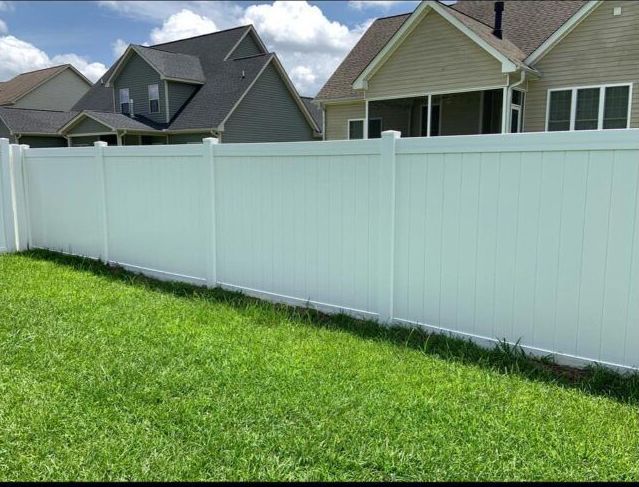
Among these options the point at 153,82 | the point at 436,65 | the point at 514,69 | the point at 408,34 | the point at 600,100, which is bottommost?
the point at 600,100

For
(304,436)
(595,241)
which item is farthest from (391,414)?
(595,241)

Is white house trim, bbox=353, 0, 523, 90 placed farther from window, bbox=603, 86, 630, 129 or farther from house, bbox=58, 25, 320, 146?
house, bbox=58, 25, 320, 146

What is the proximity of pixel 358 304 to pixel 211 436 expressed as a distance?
7.94ft

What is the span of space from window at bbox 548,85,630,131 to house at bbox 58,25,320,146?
14095 mm

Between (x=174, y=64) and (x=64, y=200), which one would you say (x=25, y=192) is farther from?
(x=174, y=64)

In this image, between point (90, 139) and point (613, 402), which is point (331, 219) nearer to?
point (613, 402)

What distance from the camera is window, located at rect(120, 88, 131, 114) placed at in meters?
27.6

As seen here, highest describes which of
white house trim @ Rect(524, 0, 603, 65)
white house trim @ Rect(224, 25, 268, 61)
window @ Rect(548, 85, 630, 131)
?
white house trim @ Rect(224, 25, 268, 61)

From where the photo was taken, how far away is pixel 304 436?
3.17 m

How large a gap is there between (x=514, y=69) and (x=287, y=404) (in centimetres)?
1241

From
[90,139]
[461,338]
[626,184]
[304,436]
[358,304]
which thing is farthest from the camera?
[90,139]

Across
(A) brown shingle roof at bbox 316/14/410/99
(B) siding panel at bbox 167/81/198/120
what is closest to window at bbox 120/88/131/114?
(B) siding panel at bbox 167/81/198/120

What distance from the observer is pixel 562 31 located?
13.7m

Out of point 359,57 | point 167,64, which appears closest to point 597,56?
point 359,57
